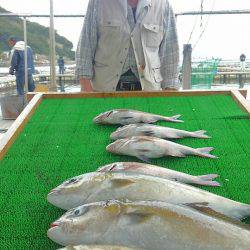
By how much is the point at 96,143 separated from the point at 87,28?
2.15 m

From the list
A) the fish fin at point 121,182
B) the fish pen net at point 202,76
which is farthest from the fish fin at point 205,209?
the fish pen net at point 202,76

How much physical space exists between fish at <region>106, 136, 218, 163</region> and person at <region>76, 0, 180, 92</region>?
2.18m

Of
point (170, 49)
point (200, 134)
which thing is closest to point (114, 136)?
point (200, 134)

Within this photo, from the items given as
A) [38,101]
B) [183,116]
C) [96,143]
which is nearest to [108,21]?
[38,101]

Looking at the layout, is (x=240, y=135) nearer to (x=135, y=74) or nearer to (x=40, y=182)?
(x=40, y=182)

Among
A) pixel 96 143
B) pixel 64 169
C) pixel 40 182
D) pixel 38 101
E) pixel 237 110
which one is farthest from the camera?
pixel 38 101

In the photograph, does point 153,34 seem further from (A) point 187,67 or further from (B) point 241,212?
(A) point 187,67

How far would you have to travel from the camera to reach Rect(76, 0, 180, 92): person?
531cm

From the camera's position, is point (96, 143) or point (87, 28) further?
point (87, 28)

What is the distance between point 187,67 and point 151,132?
17.8ft

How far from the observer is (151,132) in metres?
3.71

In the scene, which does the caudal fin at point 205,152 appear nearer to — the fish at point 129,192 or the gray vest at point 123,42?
the fish at point 129,192

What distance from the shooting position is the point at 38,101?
4.84 m

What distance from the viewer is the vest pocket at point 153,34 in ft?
17.5
